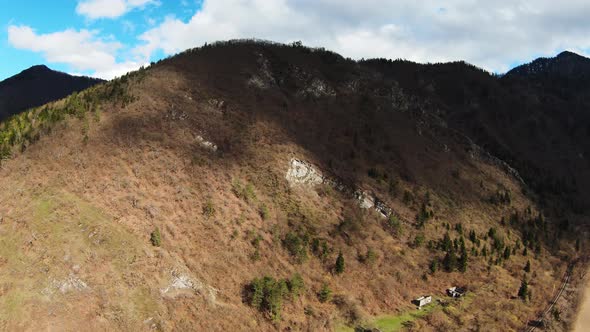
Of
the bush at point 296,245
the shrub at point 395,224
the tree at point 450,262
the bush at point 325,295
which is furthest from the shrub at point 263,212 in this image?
the tree at point 450,262

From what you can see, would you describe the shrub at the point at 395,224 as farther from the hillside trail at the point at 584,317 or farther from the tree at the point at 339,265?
the hillside trail at the point at 584,317

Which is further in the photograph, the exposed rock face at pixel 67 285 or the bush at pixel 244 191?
the bush at pixel 244 191

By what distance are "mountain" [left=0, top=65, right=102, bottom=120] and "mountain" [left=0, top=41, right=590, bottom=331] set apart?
400 feet

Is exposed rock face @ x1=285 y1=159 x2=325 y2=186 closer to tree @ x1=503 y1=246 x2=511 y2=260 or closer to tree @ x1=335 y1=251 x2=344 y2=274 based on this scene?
tree @ x1=335 y1=251 x2=344 y2=274

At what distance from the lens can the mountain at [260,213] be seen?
33.8 meters

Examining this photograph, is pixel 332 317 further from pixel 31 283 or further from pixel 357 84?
pixel 357 84

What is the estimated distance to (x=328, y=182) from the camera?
56125 mm

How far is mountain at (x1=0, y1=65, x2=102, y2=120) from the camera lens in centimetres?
16125

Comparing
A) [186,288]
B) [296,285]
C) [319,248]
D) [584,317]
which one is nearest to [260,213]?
[319,248]

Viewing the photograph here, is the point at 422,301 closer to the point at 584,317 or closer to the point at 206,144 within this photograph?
the point at 584,317

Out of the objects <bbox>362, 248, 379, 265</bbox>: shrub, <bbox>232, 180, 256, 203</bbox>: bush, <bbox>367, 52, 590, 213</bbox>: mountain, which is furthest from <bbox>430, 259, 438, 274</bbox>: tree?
<bbox>367, 52, 590, 213</bbox>: mountain

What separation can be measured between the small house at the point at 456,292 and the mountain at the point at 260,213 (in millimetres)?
902

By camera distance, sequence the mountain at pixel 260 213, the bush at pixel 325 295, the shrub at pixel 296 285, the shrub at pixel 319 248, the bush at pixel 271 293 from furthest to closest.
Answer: the shrub at pixel 319 248
the bush at pixel 325 295
the shrub at pixel 296 285
the bush at pixel 271 293
the mountain at pixel 260 213

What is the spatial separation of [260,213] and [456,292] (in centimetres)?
2297
